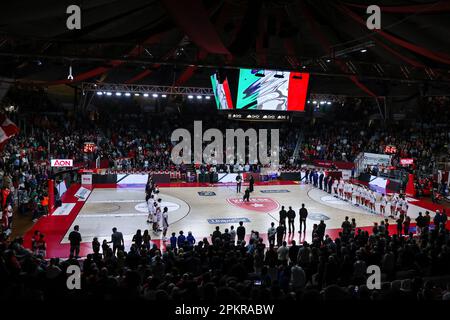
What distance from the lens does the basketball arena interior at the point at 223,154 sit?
25.7 feet

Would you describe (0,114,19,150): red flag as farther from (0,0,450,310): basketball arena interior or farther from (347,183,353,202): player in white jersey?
(347,183,353,202): player in white jersey

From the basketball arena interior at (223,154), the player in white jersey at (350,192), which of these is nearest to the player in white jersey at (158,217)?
the basketball arena interior at (223,154)

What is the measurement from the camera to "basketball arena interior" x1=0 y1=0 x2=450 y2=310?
7.85 m

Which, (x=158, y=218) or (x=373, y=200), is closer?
(x=158, y=218)

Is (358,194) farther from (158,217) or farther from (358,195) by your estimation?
(158,217)

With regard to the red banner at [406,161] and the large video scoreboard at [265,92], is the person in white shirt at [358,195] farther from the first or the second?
the red banner at [406,161]

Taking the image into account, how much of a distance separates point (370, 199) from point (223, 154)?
615 inches

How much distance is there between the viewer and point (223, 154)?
1254 inches

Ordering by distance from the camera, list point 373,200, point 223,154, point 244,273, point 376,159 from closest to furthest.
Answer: point 244,273 < point 373,200 < point 376,159 < point 223,154

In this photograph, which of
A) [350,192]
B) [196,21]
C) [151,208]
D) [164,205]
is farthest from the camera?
[350,192]

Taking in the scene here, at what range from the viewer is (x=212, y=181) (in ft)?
88.1

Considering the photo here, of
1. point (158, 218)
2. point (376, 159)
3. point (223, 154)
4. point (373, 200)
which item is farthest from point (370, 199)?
point (223, 154)
